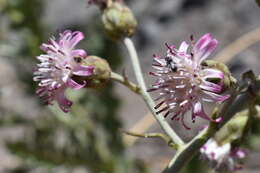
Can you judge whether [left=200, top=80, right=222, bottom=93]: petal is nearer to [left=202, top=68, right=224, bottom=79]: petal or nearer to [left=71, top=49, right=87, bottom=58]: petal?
[left=202, top=68, right=224, bottom=79]: petal

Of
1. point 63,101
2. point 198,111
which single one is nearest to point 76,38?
point 63,101

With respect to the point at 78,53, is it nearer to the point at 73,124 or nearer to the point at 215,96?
the point at 215,96

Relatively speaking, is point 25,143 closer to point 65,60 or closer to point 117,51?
point 117,51

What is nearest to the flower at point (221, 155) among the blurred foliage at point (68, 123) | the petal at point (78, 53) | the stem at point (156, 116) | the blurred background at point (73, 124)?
the stem at point (156, 116)

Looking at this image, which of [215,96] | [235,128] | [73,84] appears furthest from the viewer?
[235,128]

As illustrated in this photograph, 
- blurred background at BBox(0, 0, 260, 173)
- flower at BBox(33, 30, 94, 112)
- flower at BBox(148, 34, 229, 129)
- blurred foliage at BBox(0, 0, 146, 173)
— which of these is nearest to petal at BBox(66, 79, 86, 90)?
flower at BBox(33, 30, 94, 112)

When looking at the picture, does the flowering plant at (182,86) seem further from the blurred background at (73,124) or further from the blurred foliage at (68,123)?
the blurred foliage at (68,123)
